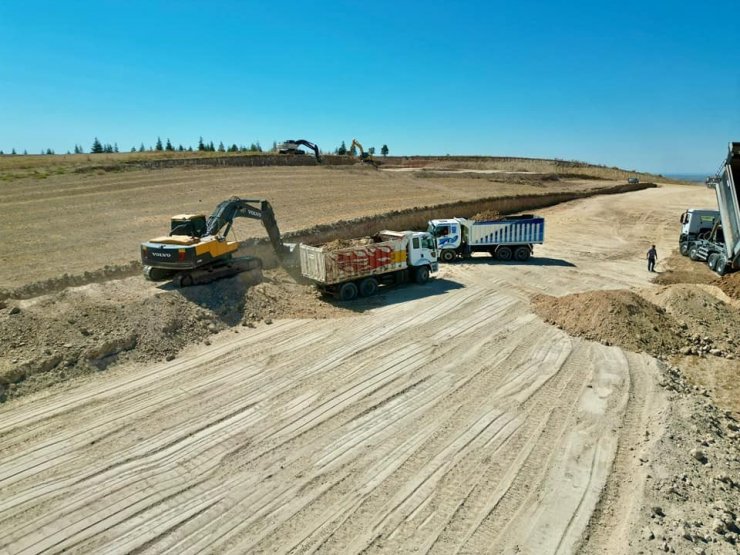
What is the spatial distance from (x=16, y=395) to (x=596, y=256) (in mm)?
26308

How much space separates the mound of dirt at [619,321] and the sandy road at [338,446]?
77cm

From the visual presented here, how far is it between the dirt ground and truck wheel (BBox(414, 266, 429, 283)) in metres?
7.76

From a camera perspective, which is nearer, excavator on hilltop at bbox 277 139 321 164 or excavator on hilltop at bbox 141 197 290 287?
excavator on hilltop at bbox 141 197 290 287

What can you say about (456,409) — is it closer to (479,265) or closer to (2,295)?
(2,295)

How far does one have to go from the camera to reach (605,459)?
8.70 m

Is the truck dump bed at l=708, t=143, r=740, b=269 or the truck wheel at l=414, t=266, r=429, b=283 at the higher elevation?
the truck dump bed at l=708, t=143, r=740, b=269

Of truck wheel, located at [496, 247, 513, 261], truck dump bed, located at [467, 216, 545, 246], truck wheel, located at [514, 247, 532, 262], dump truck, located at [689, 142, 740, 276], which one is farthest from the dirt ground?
dump truck, located at [689, 142, 740, 276]

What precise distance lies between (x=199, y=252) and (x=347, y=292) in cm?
532

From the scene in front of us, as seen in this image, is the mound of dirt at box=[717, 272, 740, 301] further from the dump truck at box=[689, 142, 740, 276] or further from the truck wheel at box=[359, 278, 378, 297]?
the truck wheel at box=[359, 278, 378, 297]

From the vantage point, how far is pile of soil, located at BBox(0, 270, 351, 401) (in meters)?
11.0

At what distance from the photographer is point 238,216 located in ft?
56.7

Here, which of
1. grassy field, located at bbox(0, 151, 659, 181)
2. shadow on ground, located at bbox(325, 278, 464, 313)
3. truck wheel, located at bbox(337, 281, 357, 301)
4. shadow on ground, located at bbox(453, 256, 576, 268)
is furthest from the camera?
grassy field, located at bbox(0, 151, 659, 181)

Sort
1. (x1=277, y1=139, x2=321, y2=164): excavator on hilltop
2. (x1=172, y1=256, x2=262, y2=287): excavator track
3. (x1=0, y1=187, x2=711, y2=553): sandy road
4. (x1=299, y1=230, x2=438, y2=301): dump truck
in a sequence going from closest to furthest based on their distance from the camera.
Answer: (x1=0, y1=187, x2=711, y2=553): sandy road → (x1=172, y1=256, x2=262, y2=287): excavator track → (x1=299, y1=230, x2=438, y2=301): dump truck → (x1=277, y1=139, x2=321, y2=164): excavator on hilltop

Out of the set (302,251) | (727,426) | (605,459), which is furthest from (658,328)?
(302,251)
